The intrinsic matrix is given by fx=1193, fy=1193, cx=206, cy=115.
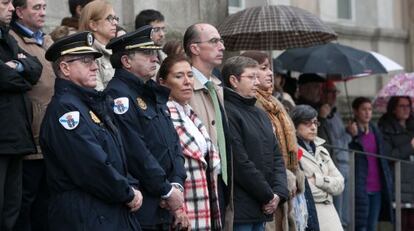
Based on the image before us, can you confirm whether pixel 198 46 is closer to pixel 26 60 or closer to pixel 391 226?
pixel 26 60

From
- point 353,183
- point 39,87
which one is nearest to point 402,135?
point 353,183

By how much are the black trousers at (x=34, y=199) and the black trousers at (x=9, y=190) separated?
5.4 inches

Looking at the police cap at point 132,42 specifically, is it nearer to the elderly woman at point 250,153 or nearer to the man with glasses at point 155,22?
the elderly woman at point 250,153

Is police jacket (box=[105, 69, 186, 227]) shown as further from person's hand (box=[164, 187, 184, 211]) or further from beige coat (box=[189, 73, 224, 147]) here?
beige coat (box=[189, 73, 224, 147])


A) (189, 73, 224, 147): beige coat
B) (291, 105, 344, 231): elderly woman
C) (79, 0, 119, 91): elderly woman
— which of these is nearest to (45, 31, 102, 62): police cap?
(79, 0, 119, 91): elderly woman

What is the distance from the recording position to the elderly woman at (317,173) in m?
11.0

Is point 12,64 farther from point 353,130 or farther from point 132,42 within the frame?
point 353,130

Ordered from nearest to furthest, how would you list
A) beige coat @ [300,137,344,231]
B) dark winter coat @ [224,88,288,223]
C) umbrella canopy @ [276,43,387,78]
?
dark winter coat @ [224,88,288,223], beige coat @ [300,137,344,231], umbrella canopy @ [276,43,387,78]

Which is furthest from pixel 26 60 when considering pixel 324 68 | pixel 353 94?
pixel 353 94

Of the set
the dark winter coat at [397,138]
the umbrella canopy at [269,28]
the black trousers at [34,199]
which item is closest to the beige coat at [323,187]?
the umbrella canopy at [269,28]

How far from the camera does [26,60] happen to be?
25.6ft

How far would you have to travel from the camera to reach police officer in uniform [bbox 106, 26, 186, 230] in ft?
25.4

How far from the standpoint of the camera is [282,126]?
396 inches

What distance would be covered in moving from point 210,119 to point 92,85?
1.56m
